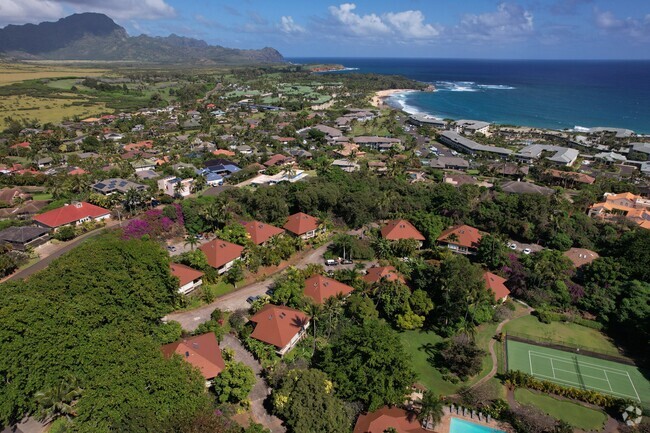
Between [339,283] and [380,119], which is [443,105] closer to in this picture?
[380,119]

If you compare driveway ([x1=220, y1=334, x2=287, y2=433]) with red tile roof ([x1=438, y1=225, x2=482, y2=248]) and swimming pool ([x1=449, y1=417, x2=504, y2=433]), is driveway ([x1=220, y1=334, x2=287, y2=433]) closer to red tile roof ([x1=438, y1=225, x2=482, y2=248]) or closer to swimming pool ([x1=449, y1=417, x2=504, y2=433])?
swimming pool ([x1=449, y1=417, x2=504, y2=433])

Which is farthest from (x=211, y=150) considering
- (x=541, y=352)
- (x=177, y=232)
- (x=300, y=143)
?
(x=541, y=352)

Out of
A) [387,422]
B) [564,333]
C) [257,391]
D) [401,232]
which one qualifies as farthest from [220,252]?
[564,333]

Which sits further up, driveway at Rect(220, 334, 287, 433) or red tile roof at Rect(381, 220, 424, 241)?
red tile roof at Rect(381, 220, 424, 241)

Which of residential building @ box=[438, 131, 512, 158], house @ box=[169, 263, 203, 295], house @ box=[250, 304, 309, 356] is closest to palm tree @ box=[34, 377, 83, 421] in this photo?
house @ box=[250, 304, 309, 356]

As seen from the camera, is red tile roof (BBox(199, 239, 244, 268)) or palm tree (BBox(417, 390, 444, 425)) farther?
red tile roof (BBox(199, 239, 244, 268))

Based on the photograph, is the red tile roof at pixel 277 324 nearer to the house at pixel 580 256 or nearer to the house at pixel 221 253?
the house at pixel 221 253

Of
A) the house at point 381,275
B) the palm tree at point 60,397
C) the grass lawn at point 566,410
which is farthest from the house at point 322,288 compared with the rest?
the palm tree at point 60,397
